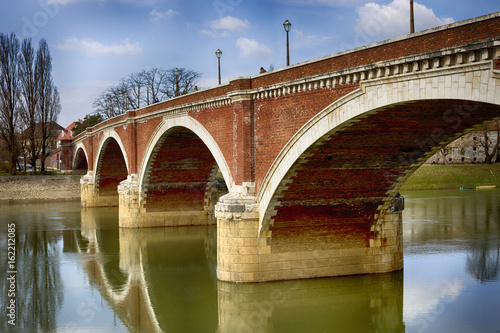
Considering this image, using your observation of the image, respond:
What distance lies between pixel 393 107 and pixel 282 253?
6009 mm

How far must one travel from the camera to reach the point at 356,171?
15.0 metres

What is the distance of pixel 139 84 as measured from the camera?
188 feet

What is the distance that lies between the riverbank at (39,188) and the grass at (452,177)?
84.2 ft

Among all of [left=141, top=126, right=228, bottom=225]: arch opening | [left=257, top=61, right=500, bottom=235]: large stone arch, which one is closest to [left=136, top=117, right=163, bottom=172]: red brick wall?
[left=141, top=126, right=228, bottom=225]: arch opening

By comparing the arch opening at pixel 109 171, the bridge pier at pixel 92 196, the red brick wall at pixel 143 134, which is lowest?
the bridge pier at pixel 92 196

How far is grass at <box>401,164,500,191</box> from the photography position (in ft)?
146

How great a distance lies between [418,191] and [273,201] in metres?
31.1

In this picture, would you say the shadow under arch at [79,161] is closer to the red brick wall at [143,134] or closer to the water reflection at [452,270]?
the red brick wall at [143,134]

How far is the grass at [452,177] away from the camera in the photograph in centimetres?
4462

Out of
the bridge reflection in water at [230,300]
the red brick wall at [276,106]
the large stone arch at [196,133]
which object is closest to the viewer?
the red brick wall at [276,106]

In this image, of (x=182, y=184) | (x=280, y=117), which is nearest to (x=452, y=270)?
(x=280, y=117)

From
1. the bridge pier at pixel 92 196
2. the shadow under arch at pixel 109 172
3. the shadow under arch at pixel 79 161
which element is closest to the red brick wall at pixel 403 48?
the shadow under arch at pixel 109 172

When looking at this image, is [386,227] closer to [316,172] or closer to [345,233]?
[345,233]

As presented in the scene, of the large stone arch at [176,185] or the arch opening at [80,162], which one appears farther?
the arch opening at [80,162]
